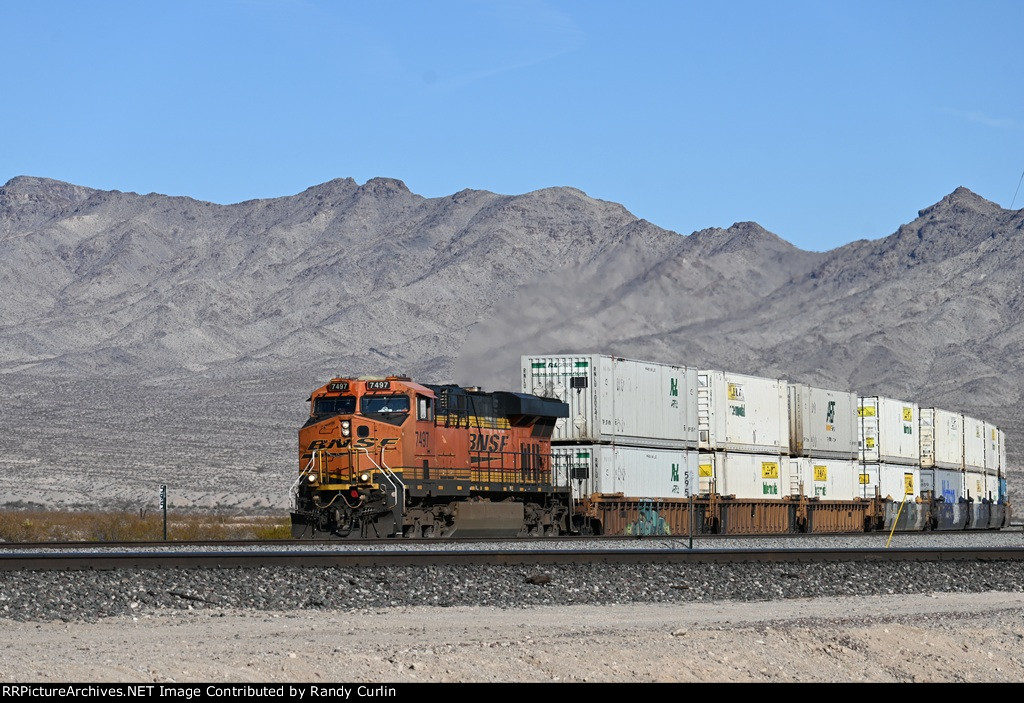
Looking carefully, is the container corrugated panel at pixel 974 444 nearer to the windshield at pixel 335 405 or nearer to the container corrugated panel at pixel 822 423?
the container corrugated panel at pixel 822 423

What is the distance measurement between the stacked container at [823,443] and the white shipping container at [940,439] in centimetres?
430

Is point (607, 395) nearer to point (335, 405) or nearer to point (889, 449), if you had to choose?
point (335, 405)

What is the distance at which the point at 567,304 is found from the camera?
142250mm

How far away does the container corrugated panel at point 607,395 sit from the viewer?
32.1 metres

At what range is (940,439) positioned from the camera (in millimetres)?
46031

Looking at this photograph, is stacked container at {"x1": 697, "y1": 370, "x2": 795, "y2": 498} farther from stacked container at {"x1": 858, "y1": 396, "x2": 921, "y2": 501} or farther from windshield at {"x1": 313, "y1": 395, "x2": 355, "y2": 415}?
windshield at {"x1": 313, "y1": 395, "x2": 355, "y2": 415}

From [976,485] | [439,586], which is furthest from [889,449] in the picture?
[439,586]

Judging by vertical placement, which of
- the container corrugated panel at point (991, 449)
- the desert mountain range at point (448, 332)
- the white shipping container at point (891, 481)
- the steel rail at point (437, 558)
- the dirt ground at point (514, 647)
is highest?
the desert mountain range at point (448, 332)

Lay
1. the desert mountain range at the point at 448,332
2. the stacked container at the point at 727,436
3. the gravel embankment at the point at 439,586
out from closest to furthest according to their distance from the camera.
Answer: the gravel embankment at the point at 439,586 → the stacked container at the point at 727,436 → the desert mountain range at the point at 448,332

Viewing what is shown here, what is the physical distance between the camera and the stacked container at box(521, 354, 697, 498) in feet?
105

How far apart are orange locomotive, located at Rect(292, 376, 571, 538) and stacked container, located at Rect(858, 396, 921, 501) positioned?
15323mm

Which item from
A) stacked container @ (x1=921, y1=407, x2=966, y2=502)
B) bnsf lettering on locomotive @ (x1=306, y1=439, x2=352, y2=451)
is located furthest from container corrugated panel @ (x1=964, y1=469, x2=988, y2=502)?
bnsf lettering on locomotive @ (x1=306, y1=439, x2=352, y2=451)

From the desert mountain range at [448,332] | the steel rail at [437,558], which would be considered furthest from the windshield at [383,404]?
the desert mountain range at [448,332]
